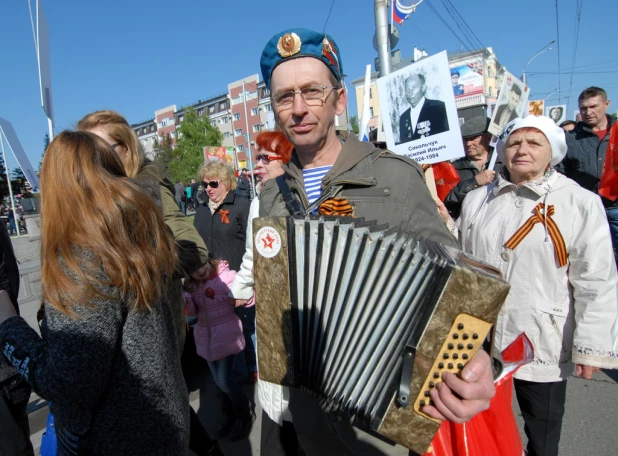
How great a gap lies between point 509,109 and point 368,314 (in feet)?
14.0

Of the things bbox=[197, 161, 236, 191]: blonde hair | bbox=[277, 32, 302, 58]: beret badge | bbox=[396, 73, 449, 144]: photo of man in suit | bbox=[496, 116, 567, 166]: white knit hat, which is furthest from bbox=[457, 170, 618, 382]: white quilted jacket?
bbox=[197, 161, 236, 191]: blonde hair

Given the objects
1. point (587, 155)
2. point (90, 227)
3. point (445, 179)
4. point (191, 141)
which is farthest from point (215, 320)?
point (191, 141)

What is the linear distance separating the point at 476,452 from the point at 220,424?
2.50 m

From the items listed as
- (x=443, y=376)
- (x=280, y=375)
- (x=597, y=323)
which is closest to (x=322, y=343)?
(x=280, y=375)

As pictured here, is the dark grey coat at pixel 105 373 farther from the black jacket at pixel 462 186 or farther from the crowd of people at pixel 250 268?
the black jacket at pixel 462 186

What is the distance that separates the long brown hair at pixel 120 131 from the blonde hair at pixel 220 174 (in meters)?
1.85

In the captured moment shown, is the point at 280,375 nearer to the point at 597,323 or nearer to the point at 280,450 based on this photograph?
the point at 597,323

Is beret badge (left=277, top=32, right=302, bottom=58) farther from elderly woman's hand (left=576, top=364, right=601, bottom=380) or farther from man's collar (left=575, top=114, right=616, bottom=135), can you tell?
man's collar (left=575, top=114, right=616, bottom=135)

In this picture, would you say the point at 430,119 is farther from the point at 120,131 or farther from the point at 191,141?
the point at 191,141

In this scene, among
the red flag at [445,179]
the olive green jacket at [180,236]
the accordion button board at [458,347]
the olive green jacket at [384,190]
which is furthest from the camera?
the red flag at [445,179]

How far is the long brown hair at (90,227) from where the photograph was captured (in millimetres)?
1330

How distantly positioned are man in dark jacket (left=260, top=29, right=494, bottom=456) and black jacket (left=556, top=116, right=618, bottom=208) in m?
4.26

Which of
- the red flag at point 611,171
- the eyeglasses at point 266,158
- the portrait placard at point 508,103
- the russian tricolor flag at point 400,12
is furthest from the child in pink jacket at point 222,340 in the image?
the russian tricolor flag at point 400,12

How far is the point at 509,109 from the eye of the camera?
4555 millimetres
